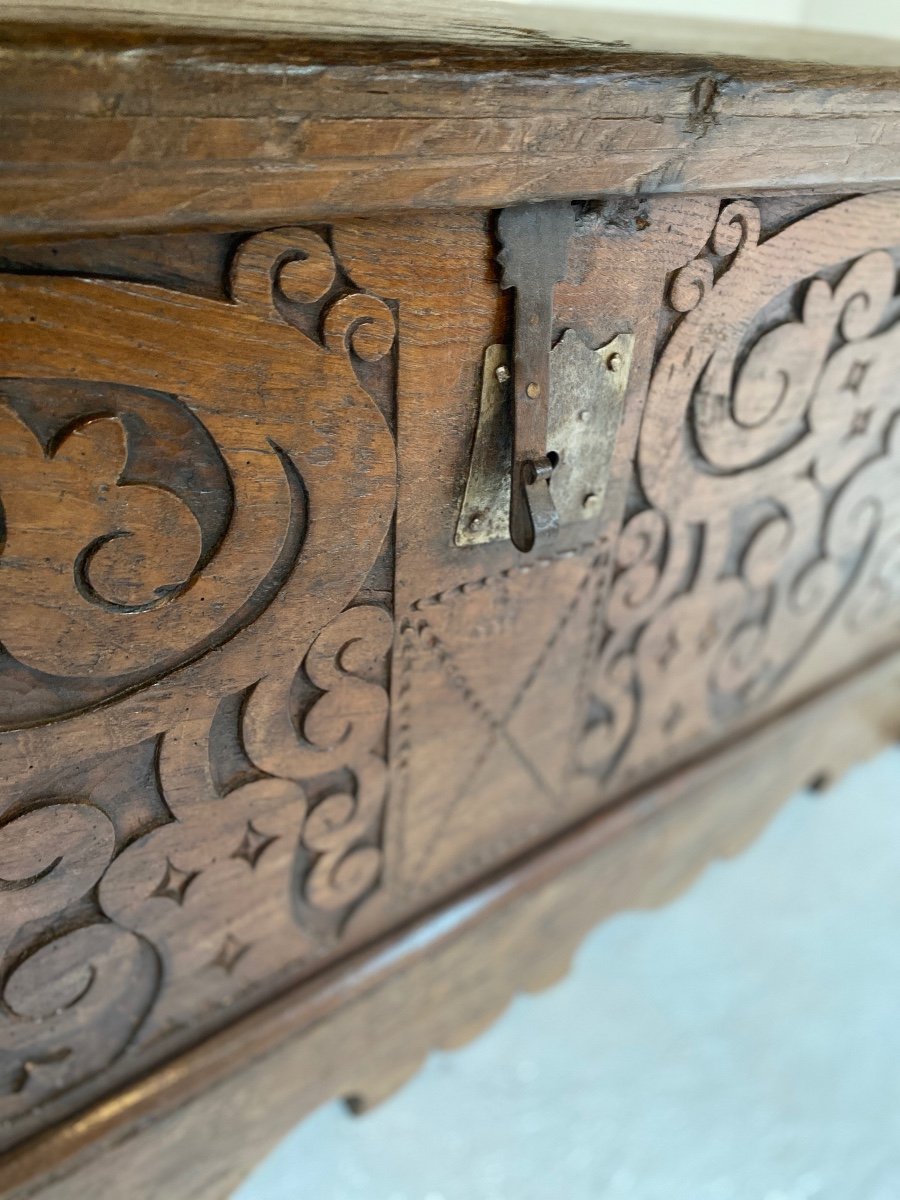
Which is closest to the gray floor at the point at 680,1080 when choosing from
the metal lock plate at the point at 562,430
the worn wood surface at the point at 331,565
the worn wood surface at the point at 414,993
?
the worn wood surface at the point at 414,993

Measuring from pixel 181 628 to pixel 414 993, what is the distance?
527 mm

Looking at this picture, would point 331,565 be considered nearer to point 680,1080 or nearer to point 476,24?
point 476,24

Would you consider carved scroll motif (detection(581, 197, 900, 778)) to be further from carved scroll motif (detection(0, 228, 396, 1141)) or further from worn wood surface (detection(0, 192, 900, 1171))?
carved scroll motif (detection(0, 228, 396, 1141))

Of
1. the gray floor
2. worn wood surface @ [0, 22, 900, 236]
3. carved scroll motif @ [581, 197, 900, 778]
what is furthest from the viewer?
the gray floor

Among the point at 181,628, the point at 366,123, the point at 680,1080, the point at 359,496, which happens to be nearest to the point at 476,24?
the point at 366,123

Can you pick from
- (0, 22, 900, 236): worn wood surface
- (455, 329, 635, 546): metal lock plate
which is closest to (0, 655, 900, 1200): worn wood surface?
(455, 329, 635, 546): metal lock plate

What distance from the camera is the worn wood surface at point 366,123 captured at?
1.32 ft

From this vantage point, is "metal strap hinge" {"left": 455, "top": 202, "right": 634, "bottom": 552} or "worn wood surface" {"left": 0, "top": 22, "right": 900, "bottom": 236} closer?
"worn wood surface" {"left": 0, "top": 22, "right": 900, "bottom": 236}

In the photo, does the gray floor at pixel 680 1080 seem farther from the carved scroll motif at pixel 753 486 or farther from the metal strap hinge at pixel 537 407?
the metal strap hinge at pixel 537 407

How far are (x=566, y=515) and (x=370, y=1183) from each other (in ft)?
2.23

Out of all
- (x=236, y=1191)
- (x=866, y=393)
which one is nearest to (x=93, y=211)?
(x=866, y=393)

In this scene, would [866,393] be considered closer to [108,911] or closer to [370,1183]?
[108,911]

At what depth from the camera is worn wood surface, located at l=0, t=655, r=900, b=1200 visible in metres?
0.76

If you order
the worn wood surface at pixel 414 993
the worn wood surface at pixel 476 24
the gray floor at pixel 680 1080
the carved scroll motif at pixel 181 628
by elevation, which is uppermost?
the worn wood surface at pixel 476 24
